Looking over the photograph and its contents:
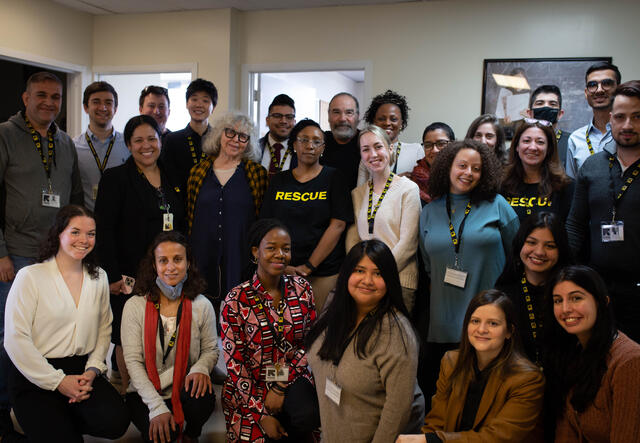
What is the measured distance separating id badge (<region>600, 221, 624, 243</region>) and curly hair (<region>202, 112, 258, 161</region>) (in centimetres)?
Answer: 202

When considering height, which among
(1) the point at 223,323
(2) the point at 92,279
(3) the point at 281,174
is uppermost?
(3) the point at 281,174

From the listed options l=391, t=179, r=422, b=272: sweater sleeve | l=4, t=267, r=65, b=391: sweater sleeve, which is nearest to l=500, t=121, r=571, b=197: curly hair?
l=391, t=179, r=422, b=272: sweater sleeve

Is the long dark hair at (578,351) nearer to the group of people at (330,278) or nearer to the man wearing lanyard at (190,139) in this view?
the group of people at (330,278)

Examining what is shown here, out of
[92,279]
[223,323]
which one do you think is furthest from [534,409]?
[92,279]

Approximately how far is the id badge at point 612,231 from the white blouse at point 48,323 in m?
2.43

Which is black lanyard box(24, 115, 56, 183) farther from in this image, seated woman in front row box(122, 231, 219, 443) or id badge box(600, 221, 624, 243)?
id badge box(600, 221, 624, 243)

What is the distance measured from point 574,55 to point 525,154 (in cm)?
299

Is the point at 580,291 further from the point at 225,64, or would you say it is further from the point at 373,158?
the point at 225,64

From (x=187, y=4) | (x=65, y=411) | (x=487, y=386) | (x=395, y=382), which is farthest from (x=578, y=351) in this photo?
(x=187, y=4)

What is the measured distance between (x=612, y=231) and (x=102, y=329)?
249cm

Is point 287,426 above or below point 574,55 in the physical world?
below

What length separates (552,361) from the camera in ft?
6.84

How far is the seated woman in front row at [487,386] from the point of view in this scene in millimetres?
1980

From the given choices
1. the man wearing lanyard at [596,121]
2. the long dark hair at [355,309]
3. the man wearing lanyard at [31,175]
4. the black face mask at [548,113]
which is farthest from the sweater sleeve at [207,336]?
the black face mask at [548,113]
